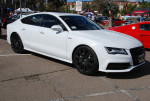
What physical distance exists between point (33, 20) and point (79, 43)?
7.34ft

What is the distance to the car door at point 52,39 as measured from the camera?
5230 millimetres

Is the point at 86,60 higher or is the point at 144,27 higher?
the point at 144,27

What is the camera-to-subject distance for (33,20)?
20.7 ft

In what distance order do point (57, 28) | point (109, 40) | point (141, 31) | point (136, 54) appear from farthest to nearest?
point (141, 31)
point (57, 28)
point (136, 54)
point (109, 40)

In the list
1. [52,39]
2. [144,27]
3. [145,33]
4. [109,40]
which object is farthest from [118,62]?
[144,27]

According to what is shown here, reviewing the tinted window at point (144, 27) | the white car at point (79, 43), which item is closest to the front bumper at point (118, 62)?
the white car at point (79, 43)

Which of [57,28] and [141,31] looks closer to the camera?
[57,28]

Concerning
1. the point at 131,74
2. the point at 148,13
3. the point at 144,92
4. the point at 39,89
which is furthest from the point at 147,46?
the point at 148,13

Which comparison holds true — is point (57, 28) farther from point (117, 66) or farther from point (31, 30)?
point (117, 66)

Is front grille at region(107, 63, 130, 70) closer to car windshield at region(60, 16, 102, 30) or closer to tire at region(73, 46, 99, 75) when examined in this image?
tire at region(73, 46, 99, 75)

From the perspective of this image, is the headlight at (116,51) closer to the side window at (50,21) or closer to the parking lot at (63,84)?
the parking lot at (63,84)

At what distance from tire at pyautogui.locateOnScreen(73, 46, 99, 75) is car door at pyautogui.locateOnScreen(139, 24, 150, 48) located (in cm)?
436

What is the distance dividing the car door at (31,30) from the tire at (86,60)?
1.69 meters

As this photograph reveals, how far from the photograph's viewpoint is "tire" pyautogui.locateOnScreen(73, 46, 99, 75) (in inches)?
180
